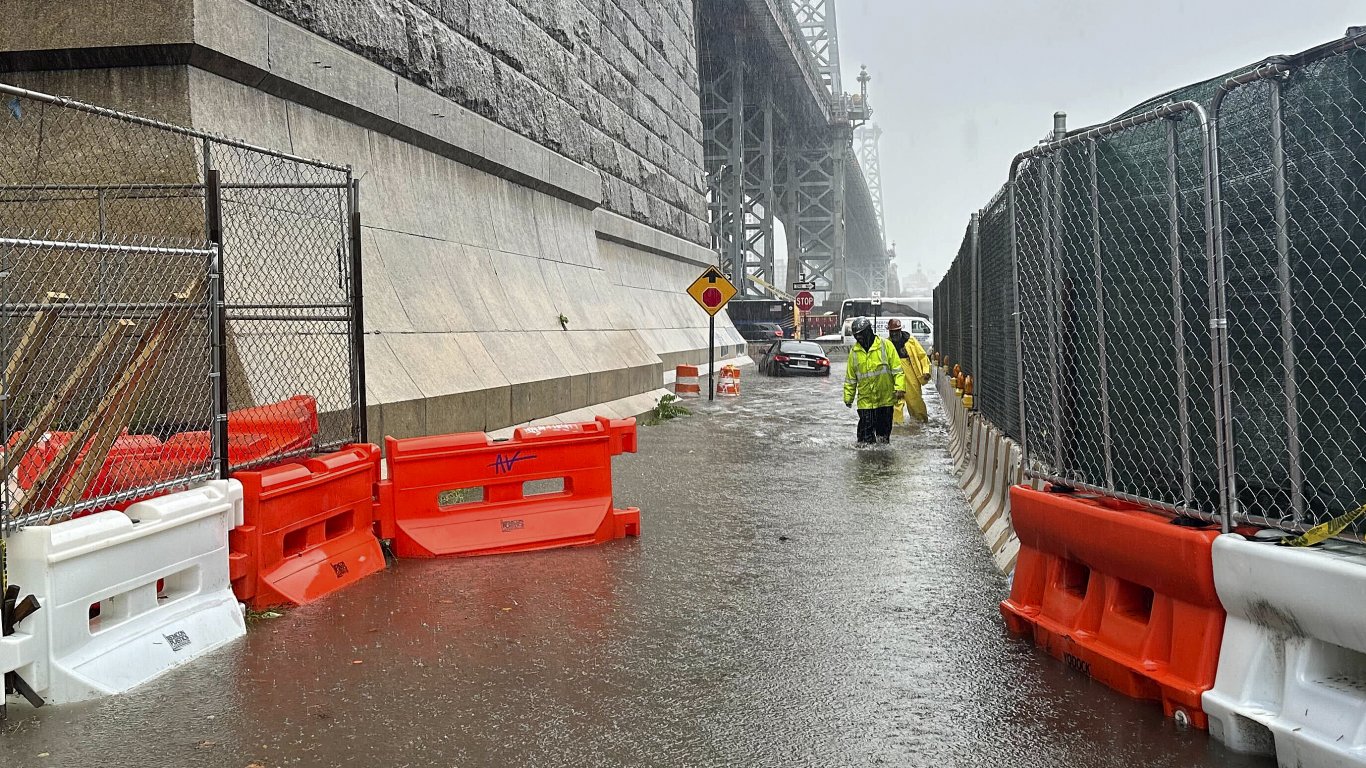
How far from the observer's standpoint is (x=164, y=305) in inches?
217

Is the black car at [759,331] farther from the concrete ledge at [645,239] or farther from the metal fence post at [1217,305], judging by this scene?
the metal fence post at [1217,305]

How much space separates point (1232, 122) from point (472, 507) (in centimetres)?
500

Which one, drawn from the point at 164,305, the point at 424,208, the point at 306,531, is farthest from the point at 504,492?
the point at 424,208

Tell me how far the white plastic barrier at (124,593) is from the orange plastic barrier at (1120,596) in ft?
12.1

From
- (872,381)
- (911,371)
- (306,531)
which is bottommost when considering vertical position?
(306,531)

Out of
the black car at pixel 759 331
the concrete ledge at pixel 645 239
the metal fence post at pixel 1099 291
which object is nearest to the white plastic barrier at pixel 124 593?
the metal fence post at pixel 1099 291

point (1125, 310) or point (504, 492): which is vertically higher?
point (1125, 310)

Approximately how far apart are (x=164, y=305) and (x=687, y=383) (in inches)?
738

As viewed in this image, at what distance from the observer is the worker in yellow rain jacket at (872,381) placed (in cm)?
1404

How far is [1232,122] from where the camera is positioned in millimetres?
4340

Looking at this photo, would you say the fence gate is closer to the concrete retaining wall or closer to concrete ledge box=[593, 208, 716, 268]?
the concrete retaining wall

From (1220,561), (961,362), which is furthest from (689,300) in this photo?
(1220,561)

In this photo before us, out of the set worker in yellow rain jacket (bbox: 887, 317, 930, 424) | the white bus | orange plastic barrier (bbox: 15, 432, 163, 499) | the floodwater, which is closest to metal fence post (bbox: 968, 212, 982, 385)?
the floodwater

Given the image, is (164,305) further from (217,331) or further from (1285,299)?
(1285,299)
